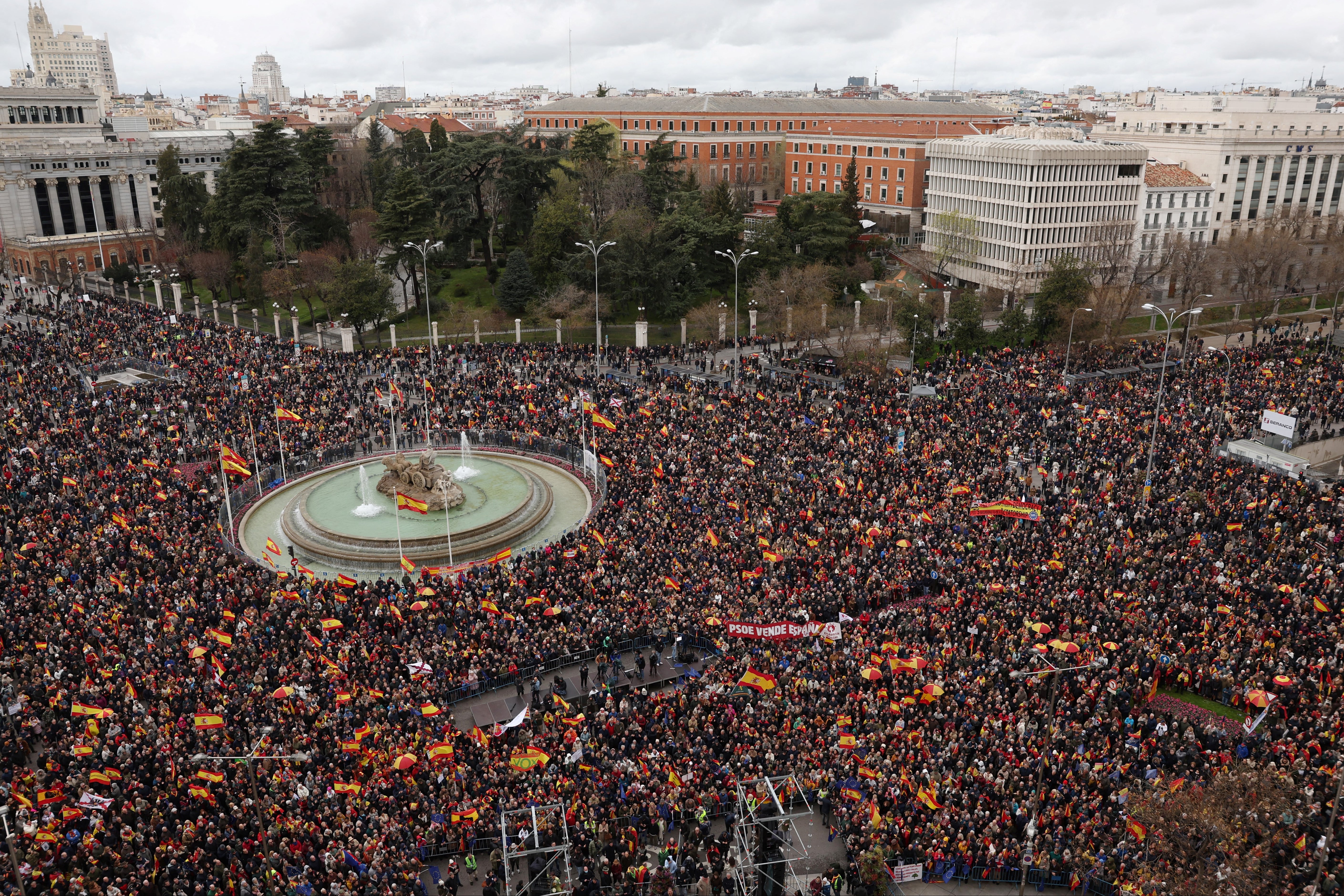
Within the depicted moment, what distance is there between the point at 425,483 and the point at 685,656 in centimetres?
1296

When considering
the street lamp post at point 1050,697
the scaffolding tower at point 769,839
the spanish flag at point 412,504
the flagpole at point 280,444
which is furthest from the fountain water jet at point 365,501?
the street lamp post at point 1050,697

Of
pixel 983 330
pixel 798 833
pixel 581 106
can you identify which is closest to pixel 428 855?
pixel 798 833

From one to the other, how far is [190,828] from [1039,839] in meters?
15.8

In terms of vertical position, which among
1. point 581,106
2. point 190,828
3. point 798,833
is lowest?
point 798,833

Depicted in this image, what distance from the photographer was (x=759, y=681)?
22.1 metres

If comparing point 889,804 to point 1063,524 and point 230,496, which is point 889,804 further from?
point 230,496

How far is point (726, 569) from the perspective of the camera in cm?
2845

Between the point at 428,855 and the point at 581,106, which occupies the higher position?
the point at 581,106

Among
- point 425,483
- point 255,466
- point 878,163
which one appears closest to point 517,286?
point 255,466

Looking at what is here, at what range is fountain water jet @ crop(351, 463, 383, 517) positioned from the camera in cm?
3434

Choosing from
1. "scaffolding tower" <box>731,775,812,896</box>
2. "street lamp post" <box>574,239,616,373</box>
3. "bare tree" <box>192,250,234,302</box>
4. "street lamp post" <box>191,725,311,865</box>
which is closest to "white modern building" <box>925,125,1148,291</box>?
"street lamp post" <box>574,239,616,373</box>

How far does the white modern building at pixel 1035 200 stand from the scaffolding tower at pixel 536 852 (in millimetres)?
55563

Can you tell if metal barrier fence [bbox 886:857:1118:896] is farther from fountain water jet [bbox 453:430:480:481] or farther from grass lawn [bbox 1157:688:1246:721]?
fountain water jet [bbox 453:430:480:481]

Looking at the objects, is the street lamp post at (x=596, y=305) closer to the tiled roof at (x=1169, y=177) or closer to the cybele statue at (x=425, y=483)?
the cybele statue at (x=425, y=483)
